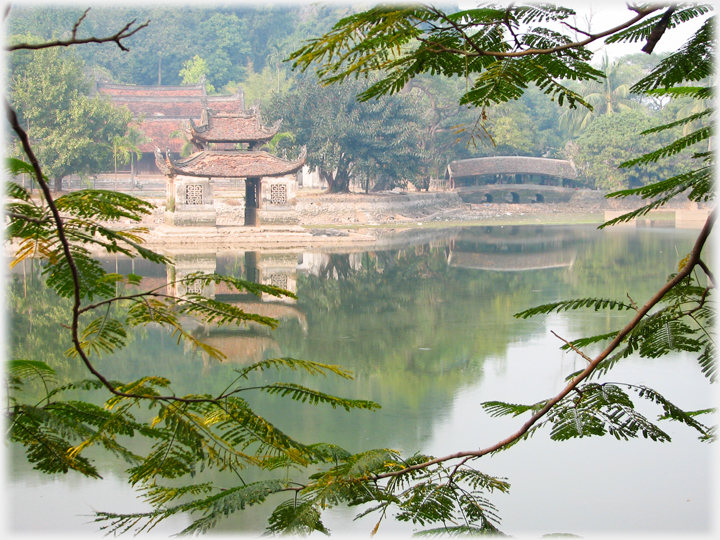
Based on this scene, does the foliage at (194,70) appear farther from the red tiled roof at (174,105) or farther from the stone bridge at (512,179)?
the stone bridge at (512,179)

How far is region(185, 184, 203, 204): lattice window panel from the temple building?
8.87 metres

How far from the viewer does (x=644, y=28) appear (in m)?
1.76

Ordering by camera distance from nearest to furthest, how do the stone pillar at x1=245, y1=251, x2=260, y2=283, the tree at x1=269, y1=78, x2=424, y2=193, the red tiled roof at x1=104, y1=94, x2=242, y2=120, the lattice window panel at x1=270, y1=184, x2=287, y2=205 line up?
the stone pillar at x1=245, y1=251, x2=260, y2=283 < the lattice window panel at x1=270, y1=184, x2=287, y2=205 < the tree at x1=269, y1=78, x2=424, y2=193 < the red tiled roof at x1=104, y1=94, x2=242, y2=120

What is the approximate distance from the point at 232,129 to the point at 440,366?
1556cm

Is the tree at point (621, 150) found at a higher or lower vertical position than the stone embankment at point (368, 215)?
higher

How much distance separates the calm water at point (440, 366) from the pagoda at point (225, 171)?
2869mm

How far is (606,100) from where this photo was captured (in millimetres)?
35719

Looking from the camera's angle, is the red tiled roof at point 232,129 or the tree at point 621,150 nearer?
the red tiled roof at point 232,129

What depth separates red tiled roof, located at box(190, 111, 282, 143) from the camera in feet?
73.0

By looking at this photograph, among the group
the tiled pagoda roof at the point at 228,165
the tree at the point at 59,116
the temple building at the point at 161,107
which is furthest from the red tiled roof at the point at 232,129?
the temple building at the point at 161,107

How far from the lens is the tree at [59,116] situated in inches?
898

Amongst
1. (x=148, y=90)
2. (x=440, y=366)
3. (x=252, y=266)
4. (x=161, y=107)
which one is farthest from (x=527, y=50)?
(x=148, y=90)

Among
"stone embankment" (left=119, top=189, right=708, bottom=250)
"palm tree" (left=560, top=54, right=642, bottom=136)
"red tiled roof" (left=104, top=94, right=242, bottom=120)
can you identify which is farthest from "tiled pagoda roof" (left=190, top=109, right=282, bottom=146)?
"palm tree" (left=560, top=54, right=642, bottom=136)

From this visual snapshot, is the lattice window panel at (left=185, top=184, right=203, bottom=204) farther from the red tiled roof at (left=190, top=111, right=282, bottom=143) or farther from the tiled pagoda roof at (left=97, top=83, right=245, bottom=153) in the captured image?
the tiled pagoda roof at (left=97, top=83, right=245, bottom=153)
